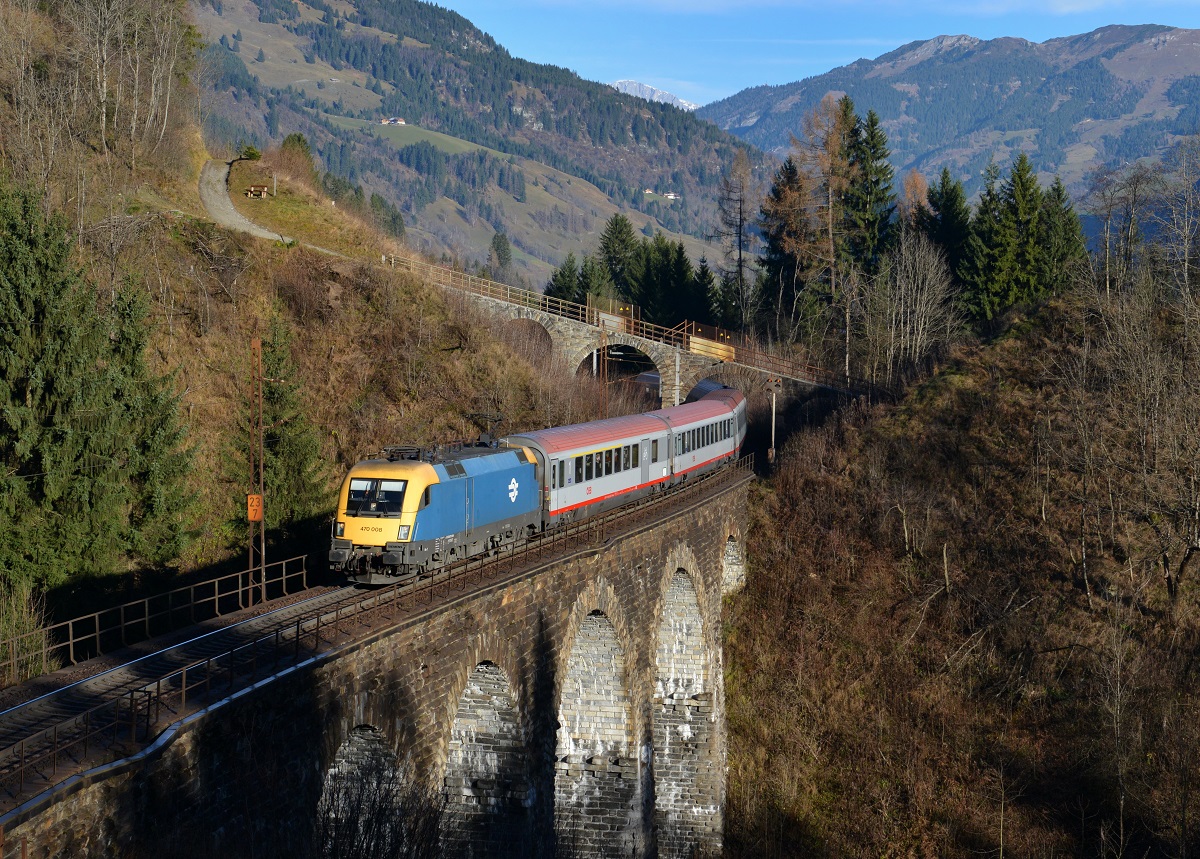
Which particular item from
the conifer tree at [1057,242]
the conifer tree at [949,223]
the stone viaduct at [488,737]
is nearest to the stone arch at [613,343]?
the stone viaduct at [488,737]

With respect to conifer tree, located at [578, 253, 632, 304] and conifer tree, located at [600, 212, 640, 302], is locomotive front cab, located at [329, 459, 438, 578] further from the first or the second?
conifer tree, located at [600, 212, 640, 302]

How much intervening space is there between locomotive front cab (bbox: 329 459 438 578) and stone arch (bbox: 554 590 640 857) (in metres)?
7.99

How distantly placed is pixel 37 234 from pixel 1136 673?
35.1 m

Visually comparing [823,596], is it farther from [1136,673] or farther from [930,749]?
[1136,673]

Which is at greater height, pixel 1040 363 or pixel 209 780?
pixel 1040 363

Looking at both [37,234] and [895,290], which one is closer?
[37,234]

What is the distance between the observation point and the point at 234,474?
112 ft

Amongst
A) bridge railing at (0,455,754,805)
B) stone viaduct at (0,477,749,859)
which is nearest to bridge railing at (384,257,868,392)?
stone viaduct at (0,477,749,859)

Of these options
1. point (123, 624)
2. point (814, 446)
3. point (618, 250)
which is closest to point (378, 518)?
point (123, 624)

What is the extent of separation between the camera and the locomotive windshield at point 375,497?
23.0 metres

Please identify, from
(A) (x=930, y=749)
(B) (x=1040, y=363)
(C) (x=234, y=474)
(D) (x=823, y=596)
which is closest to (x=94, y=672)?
(C) (x=234, y=474)

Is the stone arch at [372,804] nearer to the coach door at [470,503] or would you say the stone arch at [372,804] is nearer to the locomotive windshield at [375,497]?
the locomotive windshield at [375,497]

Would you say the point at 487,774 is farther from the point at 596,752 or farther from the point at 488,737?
the point at 596,752

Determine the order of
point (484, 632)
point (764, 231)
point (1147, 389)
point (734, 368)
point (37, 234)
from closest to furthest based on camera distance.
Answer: point (484, 632), point (37, 234), point (1147, 389), point (734, 368), point (764, 231)
